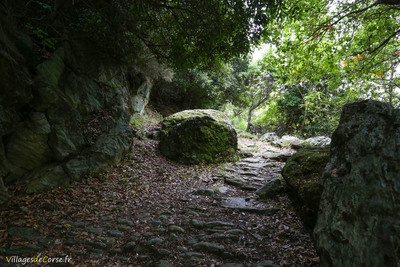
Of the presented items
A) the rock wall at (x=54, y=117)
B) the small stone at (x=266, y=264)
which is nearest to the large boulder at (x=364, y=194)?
the small stone at (x=266, y=264)

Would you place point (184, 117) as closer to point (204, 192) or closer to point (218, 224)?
point (204, 192)

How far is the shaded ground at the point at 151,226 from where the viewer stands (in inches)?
117

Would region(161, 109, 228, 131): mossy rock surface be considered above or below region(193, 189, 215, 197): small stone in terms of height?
above

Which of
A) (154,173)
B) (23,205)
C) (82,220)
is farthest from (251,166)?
(23,205)

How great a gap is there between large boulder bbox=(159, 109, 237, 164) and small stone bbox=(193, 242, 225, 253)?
4889 mm

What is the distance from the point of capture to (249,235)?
361 cm

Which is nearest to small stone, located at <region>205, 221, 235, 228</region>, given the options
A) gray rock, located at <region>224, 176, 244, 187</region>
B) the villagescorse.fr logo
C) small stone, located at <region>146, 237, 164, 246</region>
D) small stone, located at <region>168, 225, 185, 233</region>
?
small stone, located at <region>168, 225, 185, 233</region>

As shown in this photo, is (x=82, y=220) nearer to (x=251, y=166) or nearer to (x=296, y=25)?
(x=251, y=166)

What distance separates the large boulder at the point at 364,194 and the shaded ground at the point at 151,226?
2.34 feet

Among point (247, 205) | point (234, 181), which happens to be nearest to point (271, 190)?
point (247, 205)

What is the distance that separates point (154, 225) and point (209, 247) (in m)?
1.31

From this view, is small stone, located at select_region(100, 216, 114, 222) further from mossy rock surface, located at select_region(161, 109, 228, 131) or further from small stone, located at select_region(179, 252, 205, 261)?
mossy rock surface, located at select_region(161, 109, 228, 131)

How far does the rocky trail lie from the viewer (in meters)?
2.98

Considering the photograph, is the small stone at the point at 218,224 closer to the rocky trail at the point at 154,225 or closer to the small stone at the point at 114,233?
the rocky trail at the point at 154,225
